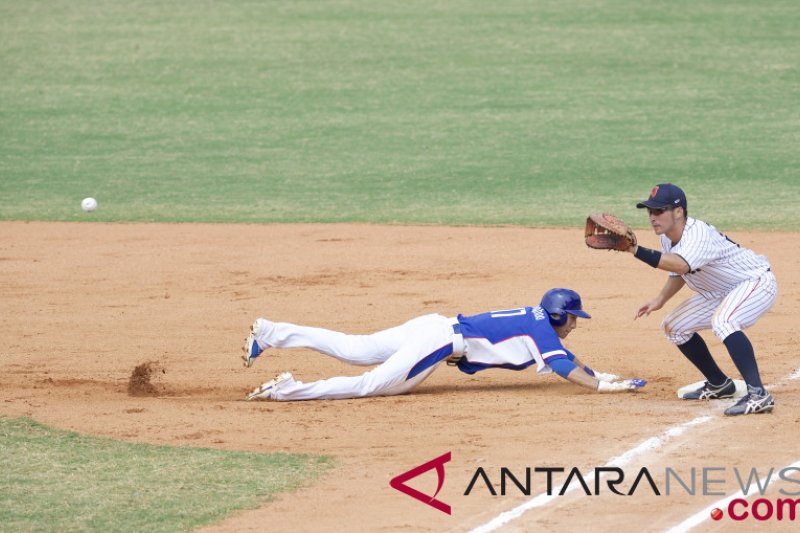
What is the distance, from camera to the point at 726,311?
7.99 meters

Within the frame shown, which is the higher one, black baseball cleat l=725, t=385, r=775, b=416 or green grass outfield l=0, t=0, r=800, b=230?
green grass outfield l=0, t=0, r=800, b=230

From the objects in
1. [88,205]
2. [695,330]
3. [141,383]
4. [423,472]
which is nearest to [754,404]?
[695,330]

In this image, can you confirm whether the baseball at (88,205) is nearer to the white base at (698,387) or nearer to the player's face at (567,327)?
the player's face at (567,327)

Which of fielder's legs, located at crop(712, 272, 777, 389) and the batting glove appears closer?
fielder's legs, located at crop(712, 272, 777, 389)

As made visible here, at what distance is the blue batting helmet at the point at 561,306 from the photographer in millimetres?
8422

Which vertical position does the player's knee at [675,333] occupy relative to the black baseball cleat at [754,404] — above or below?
above

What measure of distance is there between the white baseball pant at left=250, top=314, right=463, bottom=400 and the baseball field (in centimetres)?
19

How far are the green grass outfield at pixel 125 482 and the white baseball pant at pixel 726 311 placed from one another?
2737 millimetres

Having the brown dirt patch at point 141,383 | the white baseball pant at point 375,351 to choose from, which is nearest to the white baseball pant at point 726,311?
the white baseball pant at point 375,351

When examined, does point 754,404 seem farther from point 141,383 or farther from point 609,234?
point 141,383

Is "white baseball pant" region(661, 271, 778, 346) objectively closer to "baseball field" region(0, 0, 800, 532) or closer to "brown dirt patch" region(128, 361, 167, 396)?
"baseball field" region(0, 0, 800, 532)

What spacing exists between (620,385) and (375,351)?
1.73m

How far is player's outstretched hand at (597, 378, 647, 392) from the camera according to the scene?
8.50m

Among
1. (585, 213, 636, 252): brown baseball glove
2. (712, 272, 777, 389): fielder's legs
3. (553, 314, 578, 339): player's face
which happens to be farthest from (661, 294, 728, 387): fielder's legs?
(585, 213, 636, 252): brown baseball glove
